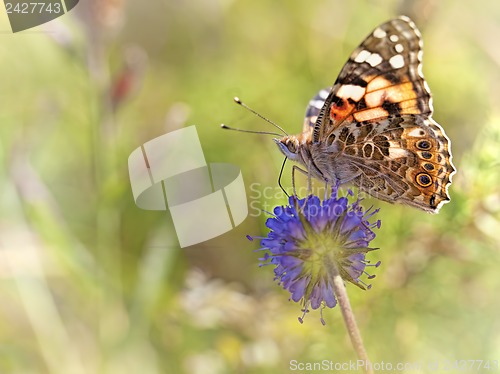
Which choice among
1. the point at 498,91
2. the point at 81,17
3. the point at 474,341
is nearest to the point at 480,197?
the point at 474,341

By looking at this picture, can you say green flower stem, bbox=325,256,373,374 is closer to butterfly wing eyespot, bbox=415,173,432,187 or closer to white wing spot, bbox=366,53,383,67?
butterfly wing eyespot, bbox=415,173,432,187

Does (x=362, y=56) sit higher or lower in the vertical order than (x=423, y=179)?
higher

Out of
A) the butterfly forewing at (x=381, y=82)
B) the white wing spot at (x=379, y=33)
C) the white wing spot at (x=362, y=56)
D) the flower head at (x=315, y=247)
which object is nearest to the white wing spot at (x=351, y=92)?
the butterfly forewing at (x=381, y=82)

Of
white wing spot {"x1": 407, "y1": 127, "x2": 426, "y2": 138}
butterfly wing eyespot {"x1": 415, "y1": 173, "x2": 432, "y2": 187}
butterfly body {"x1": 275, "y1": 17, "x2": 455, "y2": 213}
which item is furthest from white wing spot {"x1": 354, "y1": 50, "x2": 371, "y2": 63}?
butterfly wing eyespot {"x1": 415, "y1": 173, "x2": 432, "y2": 187}

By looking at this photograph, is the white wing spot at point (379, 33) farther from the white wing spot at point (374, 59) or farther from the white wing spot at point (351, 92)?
the white wing spot at point (351, 92)

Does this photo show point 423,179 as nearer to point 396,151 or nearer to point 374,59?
point 396,151

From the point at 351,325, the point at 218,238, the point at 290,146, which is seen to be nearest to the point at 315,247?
the point at 351,325

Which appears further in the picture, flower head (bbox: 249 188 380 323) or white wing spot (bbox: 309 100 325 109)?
white wing spot (bbox: 309 100 325 109)
